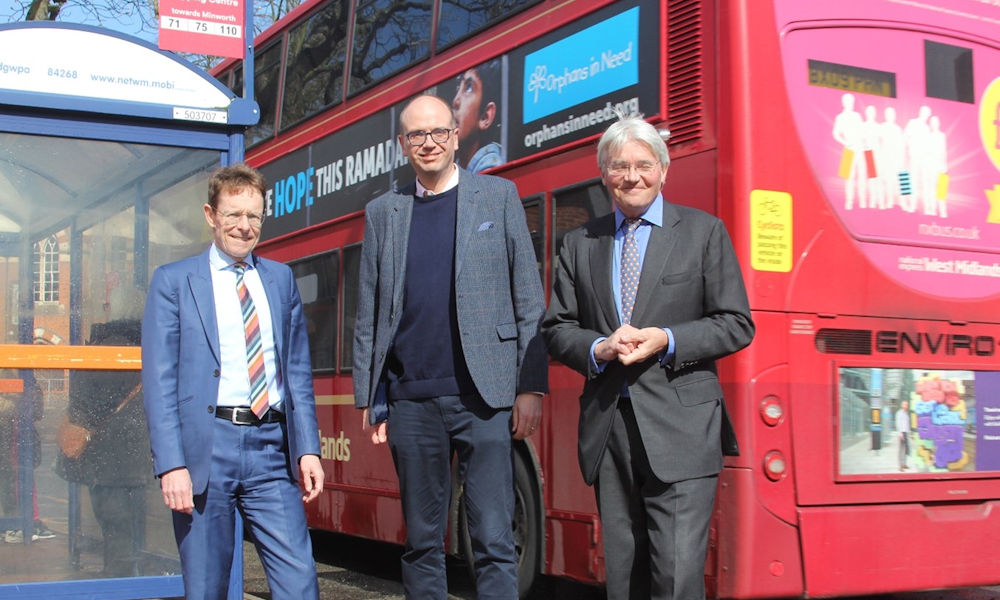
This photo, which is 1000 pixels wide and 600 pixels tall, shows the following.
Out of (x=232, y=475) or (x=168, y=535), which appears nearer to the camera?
(x=232, y=475)

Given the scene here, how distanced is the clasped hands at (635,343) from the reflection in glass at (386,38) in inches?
200

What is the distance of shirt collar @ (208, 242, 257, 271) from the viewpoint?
4195mm

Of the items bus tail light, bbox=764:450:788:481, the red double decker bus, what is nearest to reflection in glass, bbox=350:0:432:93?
the red double decker bus

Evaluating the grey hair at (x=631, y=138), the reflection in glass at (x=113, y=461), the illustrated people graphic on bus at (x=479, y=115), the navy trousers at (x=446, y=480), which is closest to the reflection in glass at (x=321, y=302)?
the illustrated people graphic on bus at (x=479, y=115)

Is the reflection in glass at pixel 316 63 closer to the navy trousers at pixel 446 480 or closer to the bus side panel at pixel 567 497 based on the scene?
the bus side panel at pixel 567 497

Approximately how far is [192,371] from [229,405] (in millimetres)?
157

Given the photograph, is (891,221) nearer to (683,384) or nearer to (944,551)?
(944,551)

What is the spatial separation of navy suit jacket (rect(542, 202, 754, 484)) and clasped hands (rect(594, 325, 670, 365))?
0.19 ft

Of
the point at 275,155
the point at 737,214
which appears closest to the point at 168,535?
the point at 737,214

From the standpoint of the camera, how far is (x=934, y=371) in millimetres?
6129

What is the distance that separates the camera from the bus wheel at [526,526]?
23.2 ft

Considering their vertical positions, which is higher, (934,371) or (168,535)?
(934,371)

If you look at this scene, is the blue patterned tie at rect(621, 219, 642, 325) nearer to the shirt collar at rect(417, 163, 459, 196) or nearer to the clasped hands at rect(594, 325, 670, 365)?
the clasped hands at rect(594, 325, 670, 365)

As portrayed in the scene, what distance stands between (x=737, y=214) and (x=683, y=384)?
201cm
